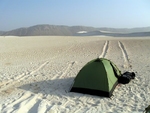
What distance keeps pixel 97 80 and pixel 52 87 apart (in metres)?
2.34

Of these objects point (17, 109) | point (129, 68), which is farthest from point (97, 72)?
→ point (129, 68)

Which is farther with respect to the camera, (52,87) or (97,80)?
(52,87)

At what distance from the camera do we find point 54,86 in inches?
334

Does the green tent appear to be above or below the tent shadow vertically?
above

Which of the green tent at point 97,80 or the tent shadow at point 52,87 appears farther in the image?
the tent shadow at point 52,87

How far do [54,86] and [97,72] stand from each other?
2318 millimetres

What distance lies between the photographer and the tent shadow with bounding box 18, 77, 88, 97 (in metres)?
7.64

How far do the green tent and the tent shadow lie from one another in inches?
16.5

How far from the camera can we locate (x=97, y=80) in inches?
289

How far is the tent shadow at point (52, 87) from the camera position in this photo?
25.1 feet

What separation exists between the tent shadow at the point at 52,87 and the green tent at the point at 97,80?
42cm

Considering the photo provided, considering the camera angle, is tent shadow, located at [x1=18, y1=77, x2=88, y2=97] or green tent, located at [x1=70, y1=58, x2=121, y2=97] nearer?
green tent, located at [x1=70, y1=58, x2=121, y2=97]

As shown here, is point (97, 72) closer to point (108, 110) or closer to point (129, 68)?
point (108, 110)

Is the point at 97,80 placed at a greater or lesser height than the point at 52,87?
greater
